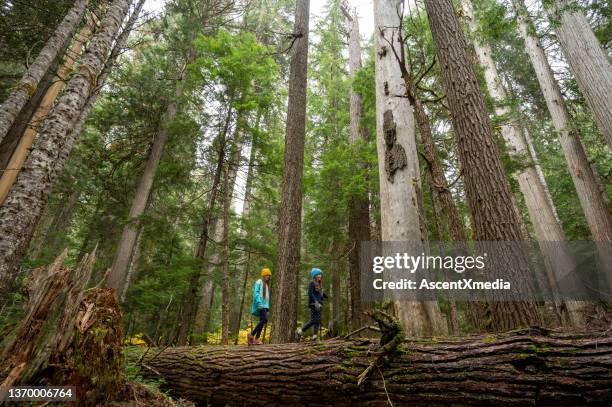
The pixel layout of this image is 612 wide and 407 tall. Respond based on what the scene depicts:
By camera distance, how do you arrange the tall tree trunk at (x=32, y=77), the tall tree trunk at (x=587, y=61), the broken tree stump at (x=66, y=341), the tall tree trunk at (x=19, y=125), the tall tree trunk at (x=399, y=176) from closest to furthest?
the broken tree stump at (x=66, y=341) < the tall tree trunk at (x=399, y=176) < the tall tree trunk at (x=32, y=77) < the tall tree trunk at (x=587, y=61) < the tall tree trunk at (x=19, y=125)

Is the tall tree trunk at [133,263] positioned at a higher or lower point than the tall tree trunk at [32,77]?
lower

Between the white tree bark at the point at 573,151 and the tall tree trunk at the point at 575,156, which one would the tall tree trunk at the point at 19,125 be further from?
the tall tree trunk at the point at 575,156

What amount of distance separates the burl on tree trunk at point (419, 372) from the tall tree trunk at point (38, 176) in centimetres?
318

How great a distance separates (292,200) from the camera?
6.09 meters

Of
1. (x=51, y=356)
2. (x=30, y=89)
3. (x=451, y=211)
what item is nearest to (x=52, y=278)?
(x=51, y=356)

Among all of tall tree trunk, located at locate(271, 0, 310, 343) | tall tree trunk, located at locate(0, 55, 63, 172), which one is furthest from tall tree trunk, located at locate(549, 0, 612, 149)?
tall tree trunk, located at locate(0, 55, 63, 172)

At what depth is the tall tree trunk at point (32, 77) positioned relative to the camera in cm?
680

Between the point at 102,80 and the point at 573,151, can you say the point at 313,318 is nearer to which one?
the point at 102,80

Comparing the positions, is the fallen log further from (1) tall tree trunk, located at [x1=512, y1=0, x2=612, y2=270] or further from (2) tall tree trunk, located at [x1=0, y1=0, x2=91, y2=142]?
(1) tall tree trunk, located at [x1=512, y1=0, x2=612, y2=270]

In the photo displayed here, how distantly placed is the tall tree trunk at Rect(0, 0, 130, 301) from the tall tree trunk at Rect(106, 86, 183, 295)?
141 inches

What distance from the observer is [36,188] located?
470cm

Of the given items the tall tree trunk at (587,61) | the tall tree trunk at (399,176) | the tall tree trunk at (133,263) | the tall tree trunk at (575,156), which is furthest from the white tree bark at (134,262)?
the tall tree trunk at (575,156)

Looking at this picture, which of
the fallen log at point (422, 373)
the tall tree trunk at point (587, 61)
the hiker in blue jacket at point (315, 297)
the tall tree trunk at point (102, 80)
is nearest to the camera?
the fallen log at point (422, 373)

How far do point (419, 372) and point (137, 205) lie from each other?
376 inches
